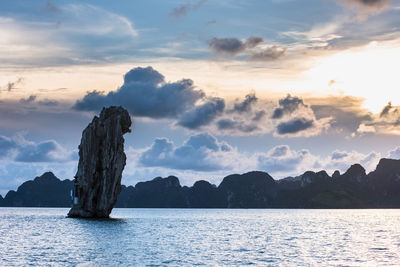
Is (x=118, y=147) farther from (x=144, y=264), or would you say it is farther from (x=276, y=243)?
(x=144, y=264)

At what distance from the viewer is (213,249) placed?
68.8 meters

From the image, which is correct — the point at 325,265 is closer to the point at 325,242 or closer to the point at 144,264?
the point at 144,264

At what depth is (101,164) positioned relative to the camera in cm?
12825

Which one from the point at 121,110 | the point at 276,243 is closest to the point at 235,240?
the point at 276,243

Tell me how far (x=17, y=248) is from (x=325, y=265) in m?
39.7

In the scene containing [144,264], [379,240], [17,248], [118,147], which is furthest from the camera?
[118,147]

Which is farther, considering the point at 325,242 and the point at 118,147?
the point at 118,147

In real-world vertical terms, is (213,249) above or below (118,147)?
below

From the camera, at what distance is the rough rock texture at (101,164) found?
126 m

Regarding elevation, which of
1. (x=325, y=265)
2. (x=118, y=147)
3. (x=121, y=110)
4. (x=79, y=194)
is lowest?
(x=325, y=265)

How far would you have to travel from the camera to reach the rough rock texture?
412 ft

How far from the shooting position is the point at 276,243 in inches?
3110

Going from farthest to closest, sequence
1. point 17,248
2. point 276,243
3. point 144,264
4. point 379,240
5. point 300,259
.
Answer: point 379,240 → point 276,243 → point 17,248 → point 300,259 → point 144,264

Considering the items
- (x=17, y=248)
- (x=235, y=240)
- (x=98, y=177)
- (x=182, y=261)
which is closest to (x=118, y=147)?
(x=98, y=177)
